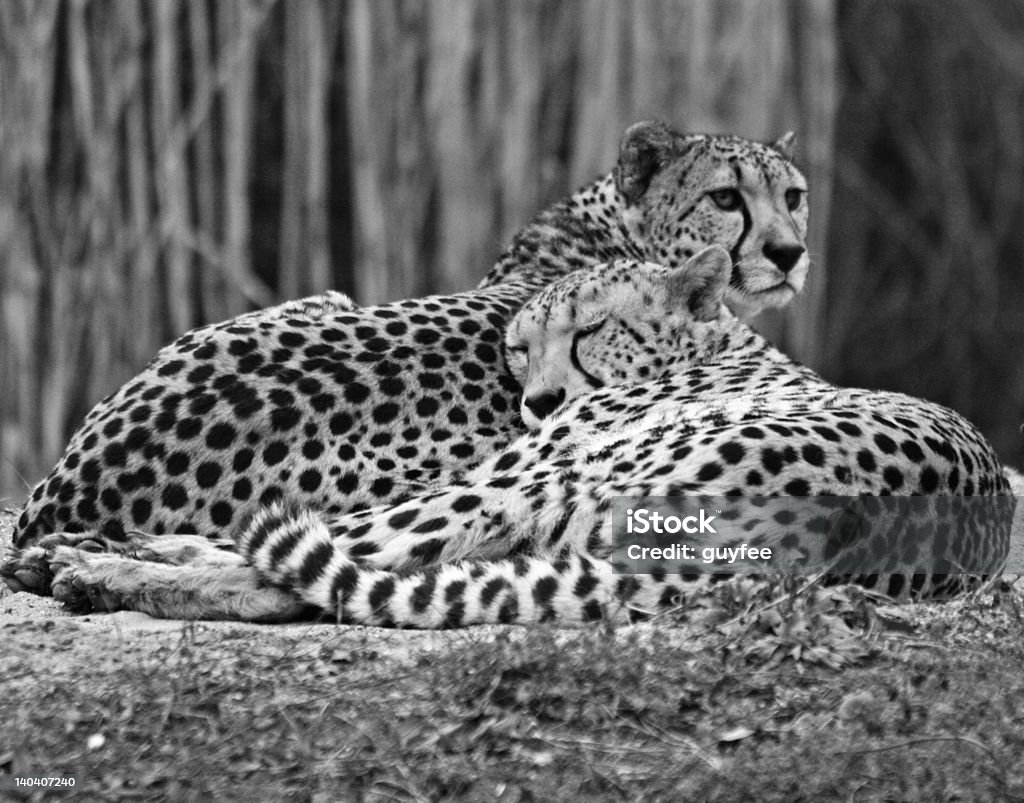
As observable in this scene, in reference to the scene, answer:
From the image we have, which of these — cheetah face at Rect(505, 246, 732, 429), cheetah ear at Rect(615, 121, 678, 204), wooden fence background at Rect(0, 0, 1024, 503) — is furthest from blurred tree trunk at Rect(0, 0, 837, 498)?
cheetah face at Rect(505, 246, 732, 429)

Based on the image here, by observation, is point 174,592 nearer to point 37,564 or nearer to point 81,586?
point 81,586

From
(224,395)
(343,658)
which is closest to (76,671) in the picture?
(343,658)

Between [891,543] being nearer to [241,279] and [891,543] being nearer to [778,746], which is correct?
[778,746]

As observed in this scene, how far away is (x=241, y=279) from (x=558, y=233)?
2066 millimetres

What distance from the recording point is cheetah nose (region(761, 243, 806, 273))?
445 cm

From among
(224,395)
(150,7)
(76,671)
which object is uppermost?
(150,7)

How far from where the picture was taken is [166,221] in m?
6.39

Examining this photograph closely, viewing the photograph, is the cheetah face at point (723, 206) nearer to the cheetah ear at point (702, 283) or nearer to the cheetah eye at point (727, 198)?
the cheetah eye at point (727, 198)

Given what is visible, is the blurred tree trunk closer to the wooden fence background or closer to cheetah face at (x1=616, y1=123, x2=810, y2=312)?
the wooden fence background

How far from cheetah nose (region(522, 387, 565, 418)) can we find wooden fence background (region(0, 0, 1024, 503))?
2742mm

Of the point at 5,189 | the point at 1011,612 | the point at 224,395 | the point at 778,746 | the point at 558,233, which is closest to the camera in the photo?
the point at 778,746

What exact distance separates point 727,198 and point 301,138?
2.54m

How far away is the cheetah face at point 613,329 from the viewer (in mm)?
3812

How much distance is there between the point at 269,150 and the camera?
6.53m
